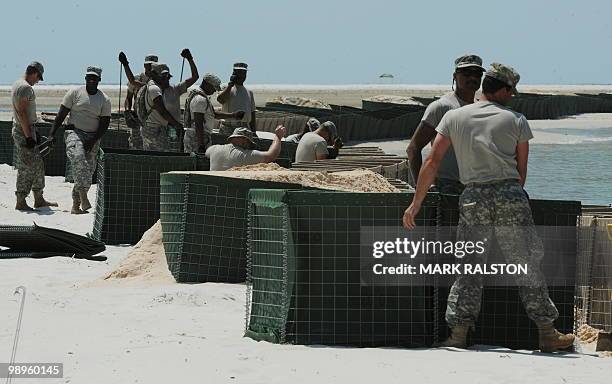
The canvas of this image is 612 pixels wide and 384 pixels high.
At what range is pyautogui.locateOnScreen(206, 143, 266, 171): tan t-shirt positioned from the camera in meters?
12.9

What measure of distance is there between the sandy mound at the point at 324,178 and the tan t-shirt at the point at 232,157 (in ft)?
2.58

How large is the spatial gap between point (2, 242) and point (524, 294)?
5761mm

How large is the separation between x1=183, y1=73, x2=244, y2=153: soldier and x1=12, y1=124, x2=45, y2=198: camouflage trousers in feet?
5.52

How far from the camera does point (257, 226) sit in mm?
8773

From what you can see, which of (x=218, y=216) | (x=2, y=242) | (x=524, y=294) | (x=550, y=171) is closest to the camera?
(x=524, y=294)

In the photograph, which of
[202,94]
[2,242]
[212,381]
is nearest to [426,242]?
[212,381]

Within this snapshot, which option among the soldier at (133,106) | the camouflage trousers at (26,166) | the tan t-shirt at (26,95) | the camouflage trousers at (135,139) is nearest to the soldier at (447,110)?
the tan t-shirt at (26,95)

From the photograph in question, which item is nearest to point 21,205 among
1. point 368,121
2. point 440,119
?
point 440,119

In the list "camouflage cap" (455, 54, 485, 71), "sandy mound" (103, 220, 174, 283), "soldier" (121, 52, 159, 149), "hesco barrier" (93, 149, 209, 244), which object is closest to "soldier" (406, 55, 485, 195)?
"camouflage cap" (455, 54, 485, 71)

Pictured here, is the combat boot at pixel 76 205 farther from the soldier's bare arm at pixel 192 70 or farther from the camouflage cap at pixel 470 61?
the camouflage cap at pixel 470 61

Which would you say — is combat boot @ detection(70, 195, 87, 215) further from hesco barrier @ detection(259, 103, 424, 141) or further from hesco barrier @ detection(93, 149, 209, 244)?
hesco barrier @ detection(259, 103, 424, 141)

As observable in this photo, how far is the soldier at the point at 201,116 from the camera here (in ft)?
53.2

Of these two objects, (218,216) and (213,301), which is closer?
(213,301)

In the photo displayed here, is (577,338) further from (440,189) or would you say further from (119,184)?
(119,184)
